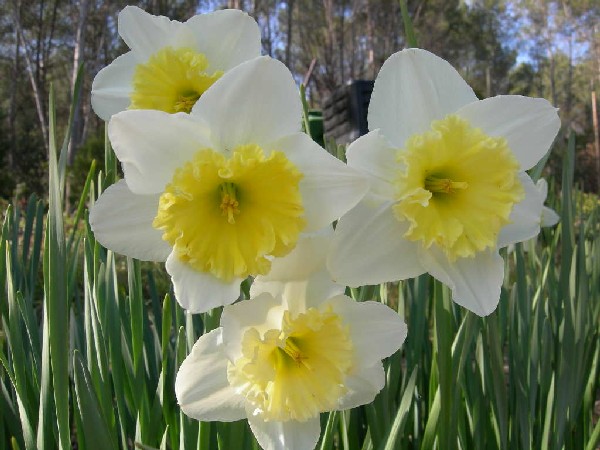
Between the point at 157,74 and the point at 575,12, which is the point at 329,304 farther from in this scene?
the point at 575,12

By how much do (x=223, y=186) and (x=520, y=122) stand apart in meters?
0.28

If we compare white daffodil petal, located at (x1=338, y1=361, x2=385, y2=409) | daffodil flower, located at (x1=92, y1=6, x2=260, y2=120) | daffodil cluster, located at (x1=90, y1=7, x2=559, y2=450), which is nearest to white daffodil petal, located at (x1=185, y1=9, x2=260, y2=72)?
daffodil flower, located at (x1=92, y1=6, x2=260, y2=120)

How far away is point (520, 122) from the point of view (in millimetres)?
556

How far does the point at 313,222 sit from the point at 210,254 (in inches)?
3.5

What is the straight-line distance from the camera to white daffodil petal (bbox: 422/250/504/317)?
1.67 feet

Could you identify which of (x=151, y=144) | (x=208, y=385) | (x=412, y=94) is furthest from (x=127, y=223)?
(x=412, y=94)

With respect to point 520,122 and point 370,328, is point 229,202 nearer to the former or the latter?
point 370,328

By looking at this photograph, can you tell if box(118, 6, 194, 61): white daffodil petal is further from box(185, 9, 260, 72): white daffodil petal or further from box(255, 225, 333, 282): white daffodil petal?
box(255, 225, 333, 282): white daffodil petal

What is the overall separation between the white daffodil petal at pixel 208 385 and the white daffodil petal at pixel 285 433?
0.08 ft

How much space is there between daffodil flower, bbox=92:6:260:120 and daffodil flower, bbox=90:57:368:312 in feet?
0.48

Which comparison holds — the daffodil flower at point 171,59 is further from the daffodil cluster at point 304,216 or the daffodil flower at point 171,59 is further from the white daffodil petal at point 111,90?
the daffodil cluster at point 304,216

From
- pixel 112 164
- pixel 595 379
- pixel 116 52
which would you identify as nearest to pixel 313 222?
pixel 112 164

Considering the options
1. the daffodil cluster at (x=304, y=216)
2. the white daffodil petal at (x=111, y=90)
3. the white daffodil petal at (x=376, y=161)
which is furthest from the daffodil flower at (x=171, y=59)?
the white daffodil petal at (x=376, y=161)

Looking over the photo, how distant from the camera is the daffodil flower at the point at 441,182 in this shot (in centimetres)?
51
